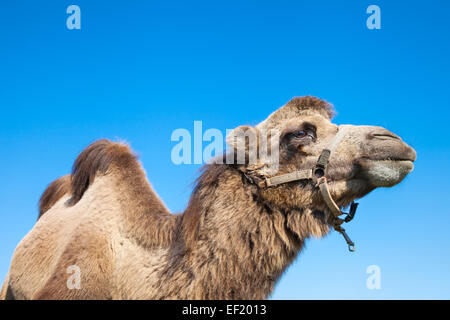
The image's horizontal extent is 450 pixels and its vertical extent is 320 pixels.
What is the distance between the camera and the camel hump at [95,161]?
5.69 m

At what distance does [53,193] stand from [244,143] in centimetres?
381

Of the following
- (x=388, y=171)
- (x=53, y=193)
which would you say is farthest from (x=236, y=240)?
(x=53, y=193)

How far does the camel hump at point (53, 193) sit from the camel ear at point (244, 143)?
327cm

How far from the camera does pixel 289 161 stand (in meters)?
4.86

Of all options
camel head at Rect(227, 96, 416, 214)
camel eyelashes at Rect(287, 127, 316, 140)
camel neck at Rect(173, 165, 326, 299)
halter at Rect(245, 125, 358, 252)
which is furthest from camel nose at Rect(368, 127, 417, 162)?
camel neck at Rect(173, 165, 326, 299)

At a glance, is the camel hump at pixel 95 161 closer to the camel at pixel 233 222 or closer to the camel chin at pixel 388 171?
the camel at pixel 233 222

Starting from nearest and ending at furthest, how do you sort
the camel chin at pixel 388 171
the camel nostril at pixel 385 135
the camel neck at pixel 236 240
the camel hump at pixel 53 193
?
the camel neck at pixel 236 240
the camel chin at pixel 388 171
the camel nostril at pixel 385 135
the camel hump at pixel 53 193

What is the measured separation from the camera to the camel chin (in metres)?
4.43

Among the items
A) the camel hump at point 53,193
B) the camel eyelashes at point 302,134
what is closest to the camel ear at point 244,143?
the camel eyelashes at point 302,134

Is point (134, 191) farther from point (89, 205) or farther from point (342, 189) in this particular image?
point (342, 189)

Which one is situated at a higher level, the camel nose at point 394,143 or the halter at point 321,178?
the camel nose at point 394,143

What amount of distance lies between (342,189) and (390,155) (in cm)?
→ 55

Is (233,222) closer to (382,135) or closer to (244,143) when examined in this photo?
(244,143)
